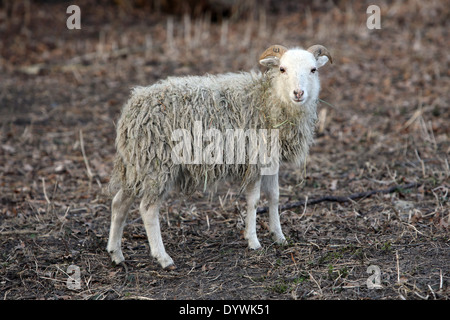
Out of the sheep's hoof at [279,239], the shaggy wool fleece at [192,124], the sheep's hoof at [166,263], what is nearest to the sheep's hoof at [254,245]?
the sheep's hoof at [279,239]

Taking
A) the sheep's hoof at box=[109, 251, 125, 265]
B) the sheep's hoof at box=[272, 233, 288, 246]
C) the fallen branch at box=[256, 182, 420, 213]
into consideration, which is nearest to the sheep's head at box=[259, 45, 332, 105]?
the sheep's hoof at box=[272, 233, 288, 246]

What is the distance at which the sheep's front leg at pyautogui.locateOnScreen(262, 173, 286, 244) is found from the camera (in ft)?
18.5

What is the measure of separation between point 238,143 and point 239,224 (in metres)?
1.21

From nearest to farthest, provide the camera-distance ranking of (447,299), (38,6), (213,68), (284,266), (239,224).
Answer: (447,299)
(284,266)
(239,224)
(213,68)
(38,6)

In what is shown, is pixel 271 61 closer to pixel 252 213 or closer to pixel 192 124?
pixel 192 124

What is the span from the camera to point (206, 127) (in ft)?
17.2

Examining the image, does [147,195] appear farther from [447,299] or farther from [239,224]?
[447,299]

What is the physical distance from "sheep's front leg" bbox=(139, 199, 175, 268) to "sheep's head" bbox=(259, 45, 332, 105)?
5.53ft

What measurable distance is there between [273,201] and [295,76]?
1.34m

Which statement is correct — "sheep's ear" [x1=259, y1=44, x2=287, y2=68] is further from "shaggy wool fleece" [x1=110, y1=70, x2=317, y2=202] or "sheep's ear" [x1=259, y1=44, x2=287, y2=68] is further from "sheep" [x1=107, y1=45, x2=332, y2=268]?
"shaggy wool fleece" [x1=110, y1=70, x2=317, y2=202]

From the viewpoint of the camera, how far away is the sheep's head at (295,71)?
5.20 meters

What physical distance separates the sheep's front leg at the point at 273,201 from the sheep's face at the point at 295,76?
33.7 inches

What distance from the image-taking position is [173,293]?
4.68 meters
